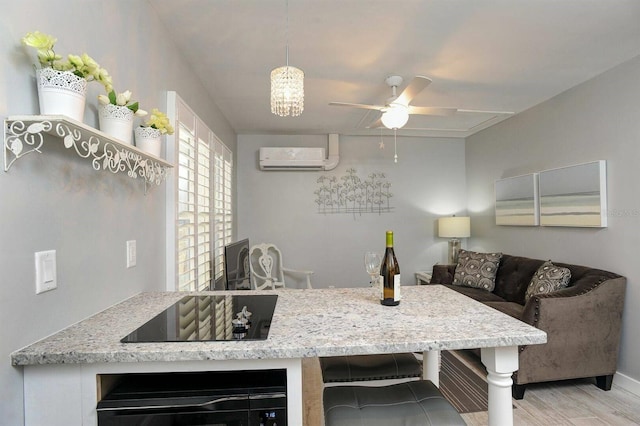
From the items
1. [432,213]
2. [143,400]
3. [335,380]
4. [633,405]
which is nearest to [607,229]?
[633,405]

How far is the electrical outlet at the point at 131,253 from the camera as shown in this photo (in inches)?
63.0

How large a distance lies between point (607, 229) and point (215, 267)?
3294 millimetres

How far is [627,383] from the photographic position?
262 centimetres

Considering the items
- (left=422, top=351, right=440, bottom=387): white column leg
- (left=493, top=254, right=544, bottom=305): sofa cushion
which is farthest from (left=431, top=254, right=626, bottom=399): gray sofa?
(left=422, top=351, right=440, bottom=387): white column leg

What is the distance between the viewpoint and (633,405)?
7.97ft

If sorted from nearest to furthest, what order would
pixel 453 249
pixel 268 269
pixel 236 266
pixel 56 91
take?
pixel 56 91 → pixel 236 266 → pixel 268 269 → pixel 453 249

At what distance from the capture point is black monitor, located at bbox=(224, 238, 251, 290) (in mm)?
2889

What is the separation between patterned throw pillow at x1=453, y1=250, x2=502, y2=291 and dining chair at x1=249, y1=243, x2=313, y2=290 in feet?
5.79

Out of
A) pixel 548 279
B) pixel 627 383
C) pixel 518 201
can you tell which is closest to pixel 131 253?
pixel 548 279

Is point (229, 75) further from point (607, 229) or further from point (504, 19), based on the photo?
point (607, 229)

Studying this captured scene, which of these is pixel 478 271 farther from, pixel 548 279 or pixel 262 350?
pixel 262 350

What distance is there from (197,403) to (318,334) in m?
0.40

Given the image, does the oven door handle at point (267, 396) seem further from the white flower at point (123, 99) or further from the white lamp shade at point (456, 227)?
the white lamp shade at point (456, 227)

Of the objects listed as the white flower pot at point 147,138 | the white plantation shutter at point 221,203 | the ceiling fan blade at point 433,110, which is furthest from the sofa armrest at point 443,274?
the white flower pot at point 147,138
